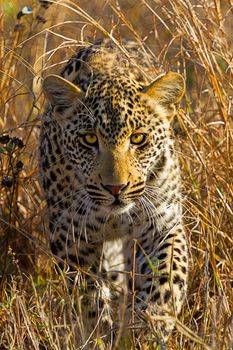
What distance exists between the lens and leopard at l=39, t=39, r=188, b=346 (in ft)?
19.2

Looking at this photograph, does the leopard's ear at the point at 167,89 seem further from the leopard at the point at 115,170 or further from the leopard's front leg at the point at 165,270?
the leopard's front leg at the point at 165,270

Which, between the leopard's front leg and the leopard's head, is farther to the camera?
the leopard's front leg

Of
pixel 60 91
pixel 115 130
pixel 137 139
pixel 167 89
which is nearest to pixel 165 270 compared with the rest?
pixel 137 139

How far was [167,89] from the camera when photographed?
6102mm

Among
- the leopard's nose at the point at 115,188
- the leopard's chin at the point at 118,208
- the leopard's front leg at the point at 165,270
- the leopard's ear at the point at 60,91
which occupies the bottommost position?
the leopard's front leg at the point at 165,270

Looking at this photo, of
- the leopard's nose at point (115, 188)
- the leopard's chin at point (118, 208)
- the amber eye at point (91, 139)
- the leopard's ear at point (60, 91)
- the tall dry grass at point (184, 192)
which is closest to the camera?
the tall dry grass at point (184, 192)

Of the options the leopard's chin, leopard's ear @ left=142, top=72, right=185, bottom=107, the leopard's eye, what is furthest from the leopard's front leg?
leopard's ear @ left=142, top=72, right=185, bottom=107

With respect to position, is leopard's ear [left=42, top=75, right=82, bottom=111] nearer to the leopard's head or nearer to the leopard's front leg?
the leopard's head

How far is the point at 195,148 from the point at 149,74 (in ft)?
1.76

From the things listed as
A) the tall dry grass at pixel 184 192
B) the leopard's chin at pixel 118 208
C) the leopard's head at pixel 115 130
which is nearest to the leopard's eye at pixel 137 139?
the leopard's head at pixel 115 130

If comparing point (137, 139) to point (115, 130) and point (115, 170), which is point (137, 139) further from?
point (115, 170)

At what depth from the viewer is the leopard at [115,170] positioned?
5848 mm

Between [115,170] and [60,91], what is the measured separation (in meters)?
0.68

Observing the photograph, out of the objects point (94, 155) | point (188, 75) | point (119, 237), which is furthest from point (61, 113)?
point (188, 75)
